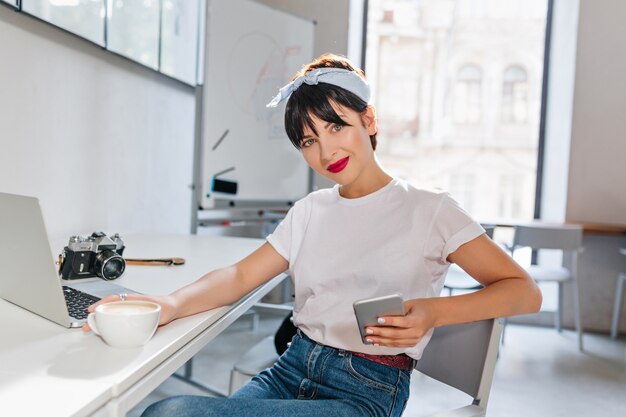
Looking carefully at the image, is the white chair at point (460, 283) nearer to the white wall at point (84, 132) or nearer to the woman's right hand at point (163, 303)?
the white wall at point (84, 132)

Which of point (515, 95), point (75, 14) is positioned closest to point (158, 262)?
point (75, 14)

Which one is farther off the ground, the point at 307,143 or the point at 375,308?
the point at 307,143

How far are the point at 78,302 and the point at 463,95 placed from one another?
12.4ft

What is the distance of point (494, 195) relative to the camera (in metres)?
4.23

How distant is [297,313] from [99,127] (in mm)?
1515

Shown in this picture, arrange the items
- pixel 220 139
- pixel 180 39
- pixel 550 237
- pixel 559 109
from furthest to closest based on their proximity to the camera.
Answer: pixel 559 109 → pixel 550 237 → pixel 180 39 → pixel 220 139

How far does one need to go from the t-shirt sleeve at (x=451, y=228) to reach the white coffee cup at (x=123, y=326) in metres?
0.52

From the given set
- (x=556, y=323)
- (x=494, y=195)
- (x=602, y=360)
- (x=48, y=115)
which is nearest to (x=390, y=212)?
(x=48, y=115)

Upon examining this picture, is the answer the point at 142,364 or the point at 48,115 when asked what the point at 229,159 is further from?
the point at 142,364

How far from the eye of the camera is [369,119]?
1.14m

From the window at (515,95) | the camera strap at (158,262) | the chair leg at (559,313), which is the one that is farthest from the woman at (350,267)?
the window at (515,95)

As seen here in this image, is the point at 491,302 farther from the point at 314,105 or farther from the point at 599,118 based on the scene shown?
the point at 599,118

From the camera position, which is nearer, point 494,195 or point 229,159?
point 229,159

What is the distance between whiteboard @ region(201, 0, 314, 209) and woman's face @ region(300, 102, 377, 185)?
1661mm
